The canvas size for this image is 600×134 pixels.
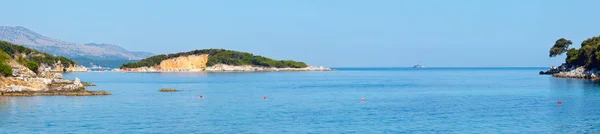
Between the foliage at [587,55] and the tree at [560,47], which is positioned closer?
the foliage at [587,55]

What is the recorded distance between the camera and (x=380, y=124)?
121ft

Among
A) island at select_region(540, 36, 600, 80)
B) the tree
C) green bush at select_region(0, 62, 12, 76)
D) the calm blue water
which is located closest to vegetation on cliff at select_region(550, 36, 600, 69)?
island at select_region(540, 36, 600, 80)

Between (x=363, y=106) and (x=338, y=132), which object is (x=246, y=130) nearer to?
(x=338, y=132)

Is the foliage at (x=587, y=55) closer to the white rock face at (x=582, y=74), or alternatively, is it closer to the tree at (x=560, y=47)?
the white rock face at (x=582, y=74)

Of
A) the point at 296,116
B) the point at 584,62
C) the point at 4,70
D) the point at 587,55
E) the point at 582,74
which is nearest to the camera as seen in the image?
the point at 296,116

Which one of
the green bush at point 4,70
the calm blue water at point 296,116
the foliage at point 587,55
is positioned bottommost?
the calm blue water at point 296,116

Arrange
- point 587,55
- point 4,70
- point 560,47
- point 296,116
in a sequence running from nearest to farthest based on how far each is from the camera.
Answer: point 296,116 < point 4,70 < point 587,55 < point 560,47

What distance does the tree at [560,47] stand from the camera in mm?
151250

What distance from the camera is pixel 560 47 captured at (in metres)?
152

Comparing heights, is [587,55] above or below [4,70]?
above

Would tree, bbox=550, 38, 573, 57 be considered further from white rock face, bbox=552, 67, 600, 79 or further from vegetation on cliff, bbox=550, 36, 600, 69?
white rock face, bbox=552, 67, 600, 79

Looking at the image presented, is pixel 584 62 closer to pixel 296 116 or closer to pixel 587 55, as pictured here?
pixel 587 55

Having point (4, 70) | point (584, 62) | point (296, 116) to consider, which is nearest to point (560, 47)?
point (584, 62)

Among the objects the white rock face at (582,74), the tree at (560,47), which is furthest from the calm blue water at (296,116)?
the tree at (560,47)
